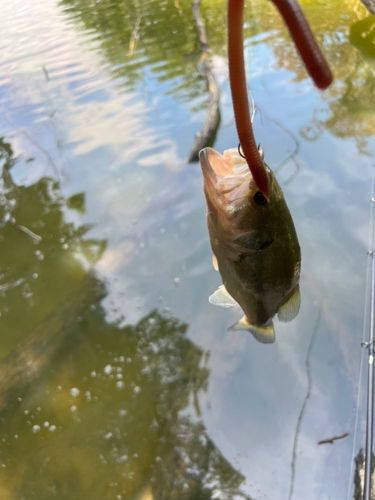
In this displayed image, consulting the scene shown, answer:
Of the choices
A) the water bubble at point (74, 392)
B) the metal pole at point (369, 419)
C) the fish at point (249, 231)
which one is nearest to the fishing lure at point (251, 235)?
the fish at point (249, 231)

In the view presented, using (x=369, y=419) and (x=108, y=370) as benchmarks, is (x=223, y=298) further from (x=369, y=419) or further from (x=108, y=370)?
(x=108, y=370)

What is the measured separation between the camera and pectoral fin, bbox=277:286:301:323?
4.27 ft

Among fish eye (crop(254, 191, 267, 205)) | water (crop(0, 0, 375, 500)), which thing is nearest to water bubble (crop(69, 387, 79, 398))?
water (crop(0, 0, 375, 500))

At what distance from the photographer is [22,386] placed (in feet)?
9.61

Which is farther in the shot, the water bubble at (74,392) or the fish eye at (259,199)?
the water bubble at (74,392)

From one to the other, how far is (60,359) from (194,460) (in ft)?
4.75

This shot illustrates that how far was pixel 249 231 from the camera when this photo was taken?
1.06m

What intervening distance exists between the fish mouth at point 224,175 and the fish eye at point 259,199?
0.04m

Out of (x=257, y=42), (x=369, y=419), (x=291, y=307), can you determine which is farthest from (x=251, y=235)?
(x=257, y=42)

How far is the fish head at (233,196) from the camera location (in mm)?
1002

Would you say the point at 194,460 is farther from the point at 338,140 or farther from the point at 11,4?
the point at 11,4

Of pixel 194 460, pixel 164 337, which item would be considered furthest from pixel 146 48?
pixel 194 460

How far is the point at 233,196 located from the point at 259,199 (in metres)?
0.09

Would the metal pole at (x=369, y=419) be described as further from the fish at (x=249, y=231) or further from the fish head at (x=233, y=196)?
the fish head at (x=233, y=196)
